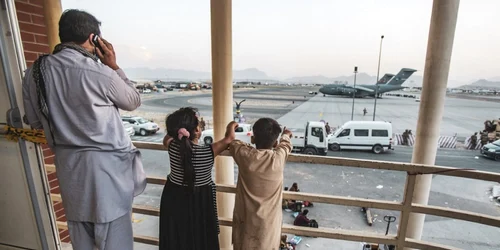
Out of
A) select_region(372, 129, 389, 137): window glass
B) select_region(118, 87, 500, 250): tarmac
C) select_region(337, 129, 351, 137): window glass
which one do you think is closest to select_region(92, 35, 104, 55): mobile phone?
select_region(118, 87, 500, 250): tarmac

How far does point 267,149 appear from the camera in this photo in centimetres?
128

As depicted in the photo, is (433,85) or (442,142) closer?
Answer: (433,85)

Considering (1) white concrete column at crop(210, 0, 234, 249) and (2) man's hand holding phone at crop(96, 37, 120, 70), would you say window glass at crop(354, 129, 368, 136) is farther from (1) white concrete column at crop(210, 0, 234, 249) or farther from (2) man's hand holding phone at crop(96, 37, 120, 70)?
(2) man's hand holding phone at crop(96, 37, 120, 70)

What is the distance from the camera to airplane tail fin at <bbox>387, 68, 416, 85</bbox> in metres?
32.5

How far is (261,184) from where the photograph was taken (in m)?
1.23

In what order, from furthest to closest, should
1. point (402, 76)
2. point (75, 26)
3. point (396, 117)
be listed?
1. point (402, 76)
2. point (396, 117)
3. point (75, 26)

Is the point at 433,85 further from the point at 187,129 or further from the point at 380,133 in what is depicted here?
the point at 380,133

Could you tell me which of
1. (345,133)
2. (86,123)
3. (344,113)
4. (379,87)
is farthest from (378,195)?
(379,87)

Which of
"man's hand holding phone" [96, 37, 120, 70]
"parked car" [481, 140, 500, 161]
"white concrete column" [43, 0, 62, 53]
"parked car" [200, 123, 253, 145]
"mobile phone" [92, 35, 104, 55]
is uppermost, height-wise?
"white concrete column" [43, 0, 62, 53]

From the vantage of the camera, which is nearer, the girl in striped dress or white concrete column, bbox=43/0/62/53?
the girl in striped dress

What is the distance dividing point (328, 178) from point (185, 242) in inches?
337

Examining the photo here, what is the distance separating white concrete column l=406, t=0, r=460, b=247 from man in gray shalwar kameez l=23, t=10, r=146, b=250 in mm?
3518

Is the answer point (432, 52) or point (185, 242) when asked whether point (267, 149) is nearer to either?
point (185, 242)

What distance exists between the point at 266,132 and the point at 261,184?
0.86ft
